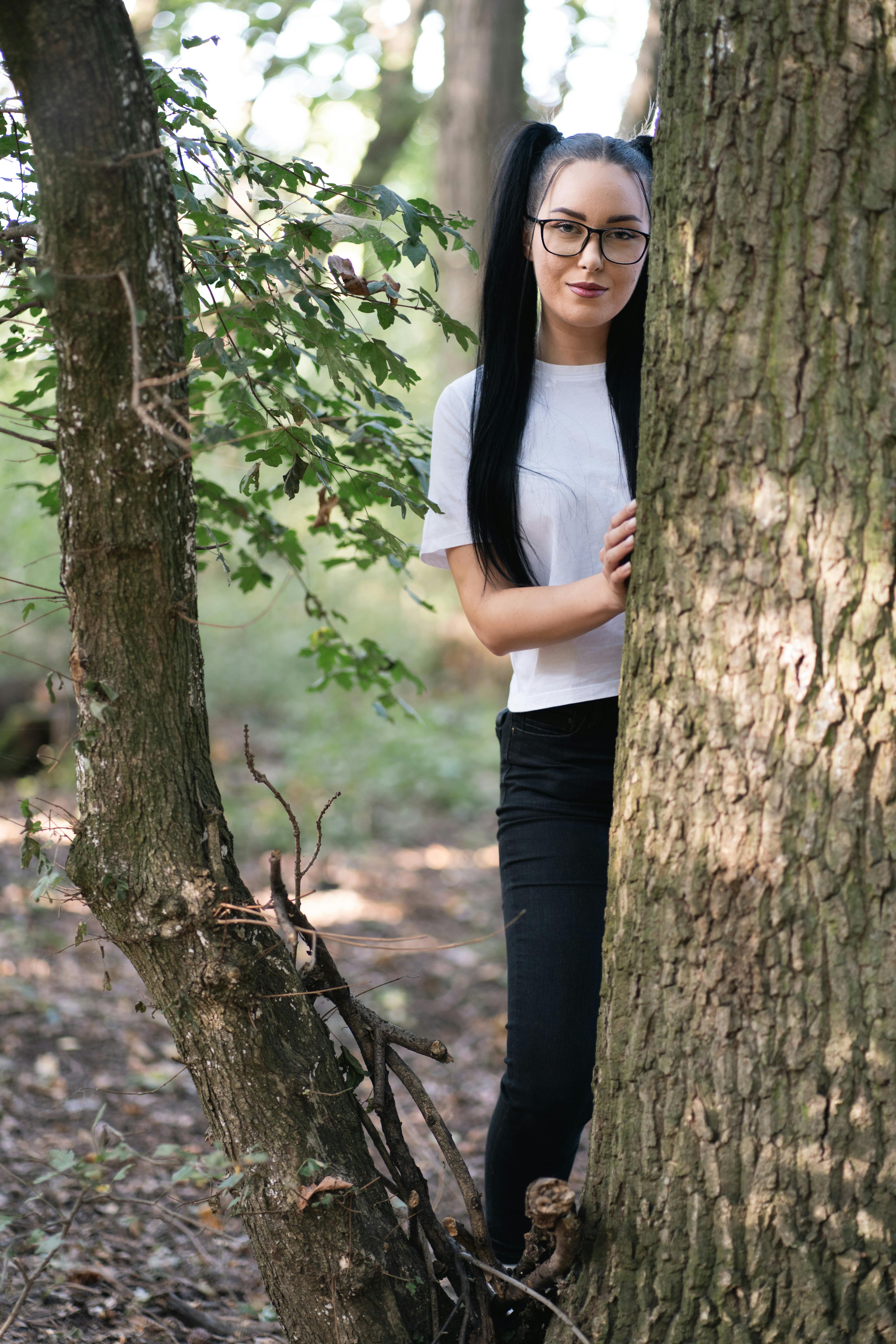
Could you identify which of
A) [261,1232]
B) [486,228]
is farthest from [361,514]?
[261,1232]

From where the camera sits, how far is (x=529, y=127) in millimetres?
2039

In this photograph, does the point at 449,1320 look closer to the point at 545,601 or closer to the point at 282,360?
the point at 545,601

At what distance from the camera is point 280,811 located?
6852 mm

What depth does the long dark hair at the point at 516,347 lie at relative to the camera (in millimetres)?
1905

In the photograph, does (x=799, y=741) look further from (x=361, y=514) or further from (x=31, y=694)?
(x=31, y=694)

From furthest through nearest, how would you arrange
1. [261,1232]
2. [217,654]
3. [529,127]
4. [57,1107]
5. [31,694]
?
[217,654] → [31,694] → [57,1107] → [529,127] → [261,1232]

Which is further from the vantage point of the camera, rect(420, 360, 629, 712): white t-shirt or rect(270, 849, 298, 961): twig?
rect(420, 360, 629, 712): white t-shirt

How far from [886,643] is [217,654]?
9.70 meters

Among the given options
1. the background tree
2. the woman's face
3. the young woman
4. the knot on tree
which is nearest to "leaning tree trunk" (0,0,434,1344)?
the background tree

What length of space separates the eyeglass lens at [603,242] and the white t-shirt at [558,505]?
25cm

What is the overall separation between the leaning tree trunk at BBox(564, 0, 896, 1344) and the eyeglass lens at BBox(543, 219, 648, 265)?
0.39 meters

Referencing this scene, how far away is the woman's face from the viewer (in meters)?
1.88

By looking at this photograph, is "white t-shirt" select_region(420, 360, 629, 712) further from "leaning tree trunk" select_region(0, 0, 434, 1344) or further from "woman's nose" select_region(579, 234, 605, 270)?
"leaning tree trunk" select_region(0, 0, 434, 1344)

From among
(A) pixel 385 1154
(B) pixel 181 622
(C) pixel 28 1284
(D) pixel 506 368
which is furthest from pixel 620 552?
(C) pixel 28 1284
